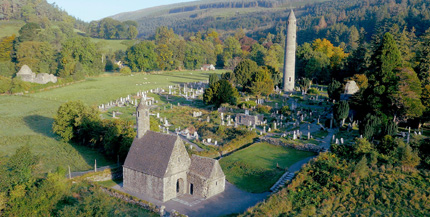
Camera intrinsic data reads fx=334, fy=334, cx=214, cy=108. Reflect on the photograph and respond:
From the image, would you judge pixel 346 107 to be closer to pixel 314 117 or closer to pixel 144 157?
pixel 314 117

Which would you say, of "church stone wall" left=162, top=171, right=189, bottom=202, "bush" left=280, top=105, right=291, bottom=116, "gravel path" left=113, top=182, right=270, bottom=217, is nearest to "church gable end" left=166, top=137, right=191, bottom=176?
"church stone wall" left=162, top=171, right=189, bottom=202

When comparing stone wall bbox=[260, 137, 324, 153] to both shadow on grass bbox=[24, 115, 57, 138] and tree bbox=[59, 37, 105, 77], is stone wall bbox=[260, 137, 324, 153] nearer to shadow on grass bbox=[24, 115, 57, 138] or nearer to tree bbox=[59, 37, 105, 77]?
shadow on grass bbox=[24, 115, 57, 138]

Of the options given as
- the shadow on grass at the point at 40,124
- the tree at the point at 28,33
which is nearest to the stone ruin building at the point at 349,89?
the shadow on grass at the point at 40,124

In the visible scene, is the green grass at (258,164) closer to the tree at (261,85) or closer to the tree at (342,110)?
the tree at (342,110)

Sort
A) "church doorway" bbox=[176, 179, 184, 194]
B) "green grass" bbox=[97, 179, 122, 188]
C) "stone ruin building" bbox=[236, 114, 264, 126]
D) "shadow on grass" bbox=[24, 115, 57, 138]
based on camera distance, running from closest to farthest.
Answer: "church doorway" bbox=[176, 179, 184, 194], "green grass" bbox=[97, 179, 122, 188], "shadow on grass" bbox=[24, 115, 57, 138], "stone ruin building" bbox=[236, 114, 264, 126]

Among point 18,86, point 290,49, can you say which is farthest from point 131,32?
point 290,49

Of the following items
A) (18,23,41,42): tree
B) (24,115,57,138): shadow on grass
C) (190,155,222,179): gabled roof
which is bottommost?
(24,115,57,138): shadow on grass

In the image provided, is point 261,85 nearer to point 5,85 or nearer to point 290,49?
point 290,49
